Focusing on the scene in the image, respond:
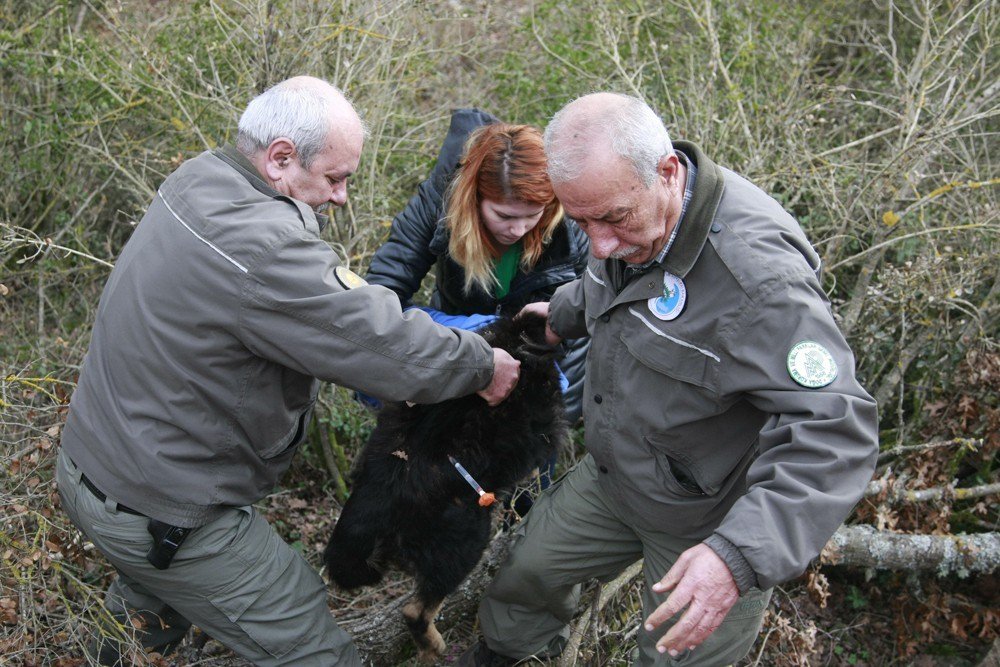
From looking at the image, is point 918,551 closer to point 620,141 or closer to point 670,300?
point 670,300

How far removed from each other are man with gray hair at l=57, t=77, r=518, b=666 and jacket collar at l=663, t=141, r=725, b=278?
836 mm

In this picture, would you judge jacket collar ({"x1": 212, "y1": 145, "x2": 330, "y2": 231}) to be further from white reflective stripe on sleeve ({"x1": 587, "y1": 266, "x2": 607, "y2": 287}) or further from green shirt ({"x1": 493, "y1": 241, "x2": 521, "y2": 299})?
green shirt ({"x1": 493, "y1": 241, "x2": 521, "y2": 299})

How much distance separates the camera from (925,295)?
15.0 ft

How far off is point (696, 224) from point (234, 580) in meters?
2.10

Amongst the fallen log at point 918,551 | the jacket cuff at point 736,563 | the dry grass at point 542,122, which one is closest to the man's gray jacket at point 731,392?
the jacket cuff at point 736,563

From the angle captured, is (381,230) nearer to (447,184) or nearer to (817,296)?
(447,184)

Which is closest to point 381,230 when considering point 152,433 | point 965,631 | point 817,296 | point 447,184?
point 447,184

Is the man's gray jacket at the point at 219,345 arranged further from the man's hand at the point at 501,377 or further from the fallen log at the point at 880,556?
the fallen log at the point at 880,556

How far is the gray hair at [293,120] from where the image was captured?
2.90 m

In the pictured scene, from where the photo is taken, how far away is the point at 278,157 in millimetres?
2959

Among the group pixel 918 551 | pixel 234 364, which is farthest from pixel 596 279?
pixel 918 551

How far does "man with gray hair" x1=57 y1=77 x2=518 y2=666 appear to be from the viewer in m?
2.71

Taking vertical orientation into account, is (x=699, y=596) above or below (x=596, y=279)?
below

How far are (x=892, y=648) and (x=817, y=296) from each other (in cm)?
317
